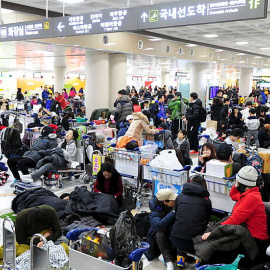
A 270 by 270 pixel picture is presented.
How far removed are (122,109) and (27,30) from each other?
4.12 m

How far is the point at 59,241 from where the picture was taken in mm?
4902

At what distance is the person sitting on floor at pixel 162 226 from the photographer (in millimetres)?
4664

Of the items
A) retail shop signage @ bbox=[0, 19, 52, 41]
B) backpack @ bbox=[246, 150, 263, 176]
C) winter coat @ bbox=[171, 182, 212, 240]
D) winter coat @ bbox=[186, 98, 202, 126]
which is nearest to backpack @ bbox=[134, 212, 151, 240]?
winter coat @ bbox=[171, 182, 212, 240]

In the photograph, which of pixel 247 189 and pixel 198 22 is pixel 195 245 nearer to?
pixel 247 189

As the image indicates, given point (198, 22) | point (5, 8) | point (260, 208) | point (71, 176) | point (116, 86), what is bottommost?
point (71, 176)

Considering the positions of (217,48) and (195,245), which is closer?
(195,245)

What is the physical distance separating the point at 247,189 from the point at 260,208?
0.84 feet

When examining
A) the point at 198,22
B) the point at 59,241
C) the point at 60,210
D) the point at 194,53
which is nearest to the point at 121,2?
the point at 198,22

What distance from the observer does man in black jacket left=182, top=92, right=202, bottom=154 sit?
11070 mm

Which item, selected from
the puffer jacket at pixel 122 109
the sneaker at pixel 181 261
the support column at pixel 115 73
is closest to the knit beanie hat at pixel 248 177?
the sneaker at pixel 181 261

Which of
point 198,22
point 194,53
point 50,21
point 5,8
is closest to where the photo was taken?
point 198,22

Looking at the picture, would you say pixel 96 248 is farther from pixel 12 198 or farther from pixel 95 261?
pixel 12 198

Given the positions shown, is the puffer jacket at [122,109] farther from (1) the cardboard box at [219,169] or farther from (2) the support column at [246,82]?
(2) the support column at [246,82]

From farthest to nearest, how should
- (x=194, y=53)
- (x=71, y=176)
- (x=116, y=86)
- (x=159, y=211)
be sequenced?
(x=194, y=53)
(x=116, y=86)
(x=71, y=176)
(x=159, y=211)
